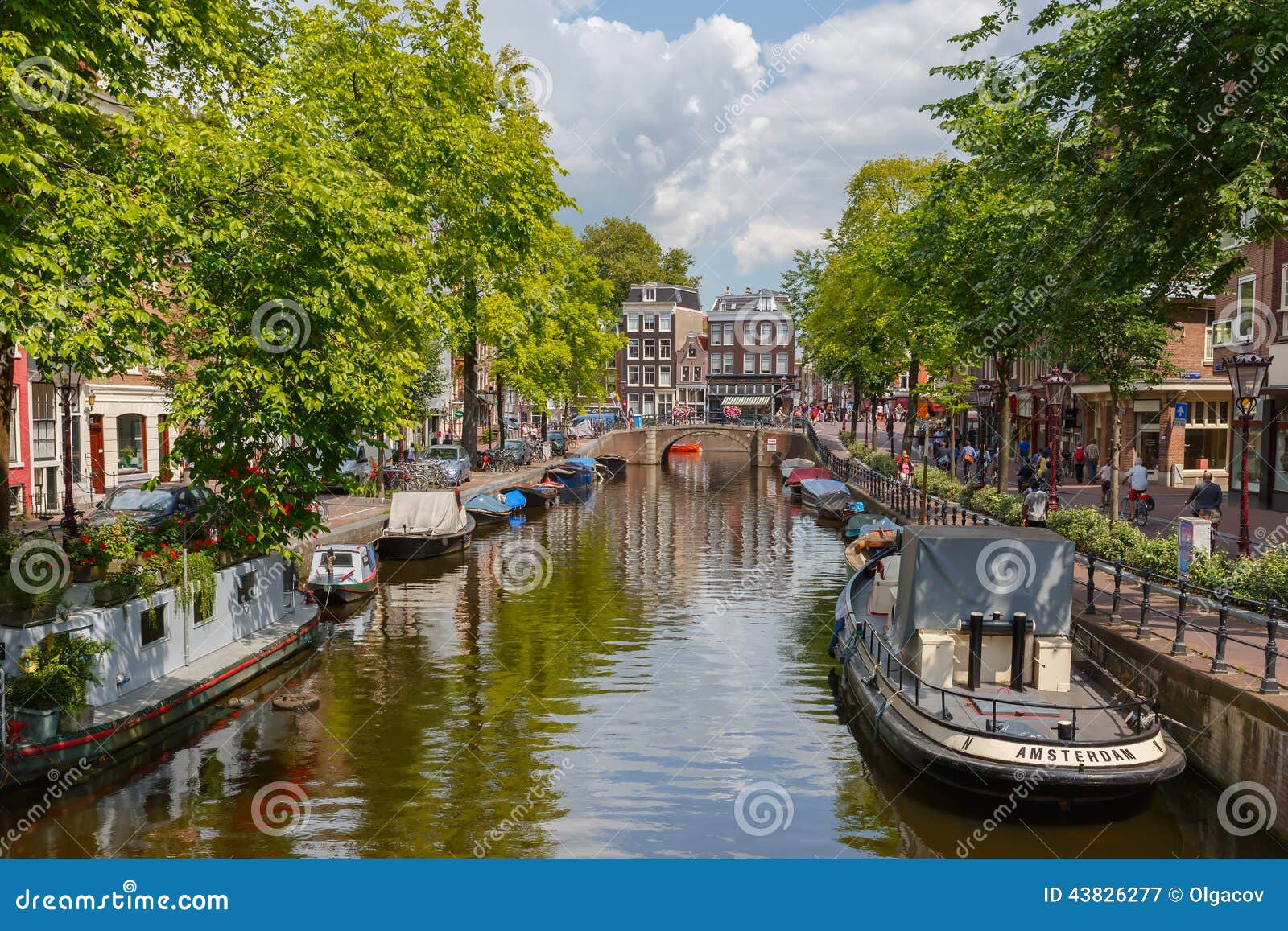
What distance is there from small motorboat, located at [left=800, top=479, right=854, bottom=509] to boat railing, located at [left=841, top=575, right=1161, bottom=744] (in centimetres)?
2980

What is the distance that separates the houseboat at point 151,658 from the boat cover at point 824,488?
29454 mm

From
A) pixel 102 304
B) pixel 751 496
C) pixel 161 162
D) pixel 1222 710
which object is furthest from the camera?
pixel 751 496

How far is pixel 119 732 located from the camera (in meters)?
15.3

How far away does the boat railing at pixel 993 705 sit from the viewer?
13.5m

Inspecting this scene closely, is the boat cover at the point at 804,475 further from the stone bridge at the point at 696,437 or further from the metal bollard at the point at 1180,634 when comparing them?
the metal bollard at the point at 1180,634

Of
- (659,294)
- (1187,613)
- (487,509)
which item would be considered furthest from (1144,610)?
(659,294)

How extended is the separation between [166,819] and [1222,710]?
1321 cm

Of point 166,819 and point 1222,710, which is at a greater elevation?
point 1222,710

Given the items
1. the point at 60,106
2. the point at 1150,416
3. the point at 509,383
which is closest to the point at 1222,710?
the point at 60,106

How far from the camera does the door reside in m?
37.8

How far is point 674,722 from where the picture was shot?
18.5 metres

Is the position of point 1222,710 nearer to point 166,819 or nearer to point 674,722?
point 674,722

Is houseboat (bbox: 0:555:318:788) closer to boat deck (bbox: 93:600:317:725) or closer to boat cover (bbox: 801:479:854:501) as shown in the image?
boat deck (bbox: 93:600:317:725)

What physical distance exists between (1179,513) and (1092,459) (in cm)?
1283
